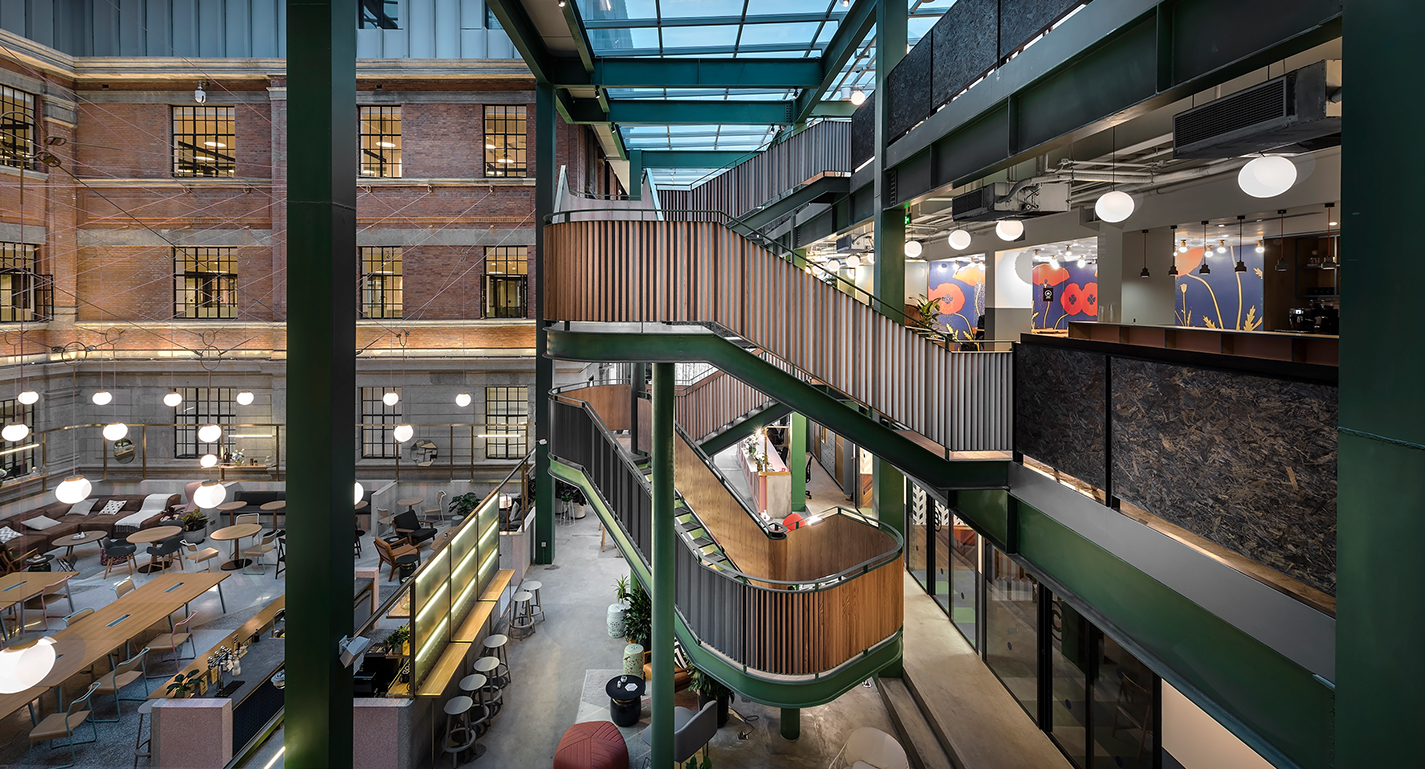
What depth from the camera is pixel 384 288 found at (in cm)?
1956

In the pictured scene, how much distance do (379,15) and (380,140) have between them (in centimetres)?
347

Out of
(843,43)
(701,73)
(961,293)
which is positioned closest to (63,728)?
(701,73)

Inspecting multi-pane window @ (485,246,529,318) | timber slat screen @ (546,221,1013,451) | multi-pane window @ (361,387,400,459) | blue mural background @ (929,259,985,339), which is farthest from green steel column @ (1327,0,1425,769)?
multi-pane window @ (361,387,400,459)

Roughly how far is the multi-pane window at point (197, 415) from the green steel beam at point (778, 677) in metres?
16.9

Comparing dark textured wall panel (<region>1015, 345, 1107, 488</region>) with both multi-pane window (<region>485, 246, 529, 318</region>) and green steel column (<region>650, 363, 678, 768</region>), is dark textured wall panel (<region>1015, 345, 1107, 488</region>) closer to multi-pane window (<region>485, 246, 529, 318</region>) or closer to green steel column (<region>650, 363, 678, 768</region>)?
green steel column (<region>650, 363, 678, 768</region>)

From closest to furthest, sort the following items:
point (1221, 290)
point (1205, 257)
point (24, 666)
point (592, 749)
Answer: point (24, 666), point (592, 749), point (1205, 257), point (1221, 290)

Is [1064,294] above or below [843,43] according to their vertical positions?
below

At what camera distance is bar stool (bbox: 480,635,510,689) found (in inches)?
411

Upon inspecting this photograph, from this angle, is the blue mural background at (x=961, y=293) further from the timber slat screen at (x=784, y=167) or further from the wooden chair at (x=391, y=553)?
the wooden chair at (x=391, y=553)

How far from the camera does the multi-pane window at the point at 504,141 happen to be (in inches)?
768

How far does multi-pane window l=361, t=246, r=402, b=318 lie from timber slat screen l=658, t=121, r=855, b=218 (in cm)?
1050

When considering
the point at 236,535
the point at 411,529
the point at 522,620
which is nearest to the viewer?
the point at 522,620

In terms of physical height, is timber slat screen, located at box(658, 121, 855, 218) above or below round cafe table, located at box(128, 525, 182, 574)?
above

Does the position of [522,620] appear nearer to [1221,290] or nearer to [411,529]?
[411,529]
